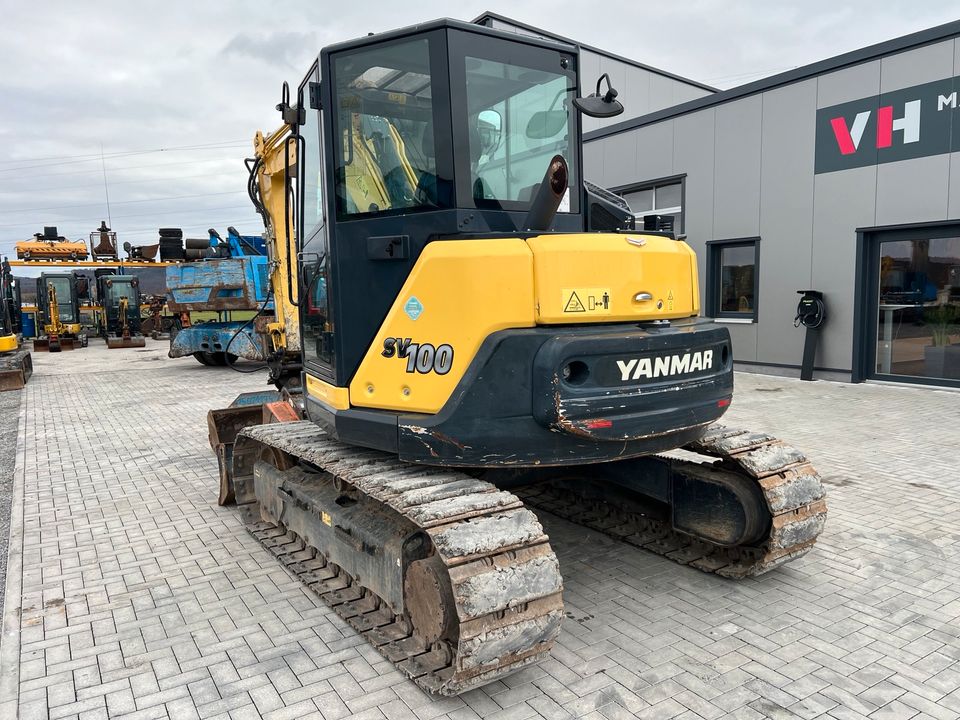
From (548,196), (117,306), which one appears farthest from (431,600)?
(117,306)

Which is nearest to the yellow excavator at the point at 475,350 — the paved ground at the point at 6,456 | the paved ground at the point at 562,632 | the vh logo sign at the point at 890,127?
the paved ground at the point at 562,632

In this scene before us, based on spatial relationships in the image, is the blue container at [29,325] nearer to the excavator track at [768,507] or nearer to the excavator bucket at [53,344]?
the excavator bucket at [53,344]

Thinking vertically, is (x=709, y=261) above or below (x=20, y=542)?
above

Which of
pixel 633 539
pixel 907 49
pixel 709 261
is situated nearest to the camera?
pixel 633 539

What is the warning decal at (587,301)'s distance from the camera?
10.7ft

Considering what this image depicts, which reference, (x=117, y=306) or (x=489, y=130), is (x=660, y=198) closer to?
(x=489, y=130)

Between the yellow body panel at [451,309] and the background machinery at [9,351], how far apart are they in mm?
13352

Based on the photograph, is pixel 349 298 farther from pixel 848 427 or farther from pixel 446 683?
pixel 848 427

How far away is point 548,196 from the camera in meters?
3.28

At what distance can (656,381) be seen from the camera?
11.3 feet

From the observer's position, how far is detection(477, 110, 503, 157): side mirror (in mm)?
3449

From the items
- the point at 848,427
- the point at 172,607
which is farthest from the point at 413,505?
the point at 848,427

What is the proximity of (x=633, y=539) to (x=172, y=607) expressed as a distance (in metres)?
2.92

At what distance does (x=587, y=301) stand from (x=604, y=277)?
0.49ft
